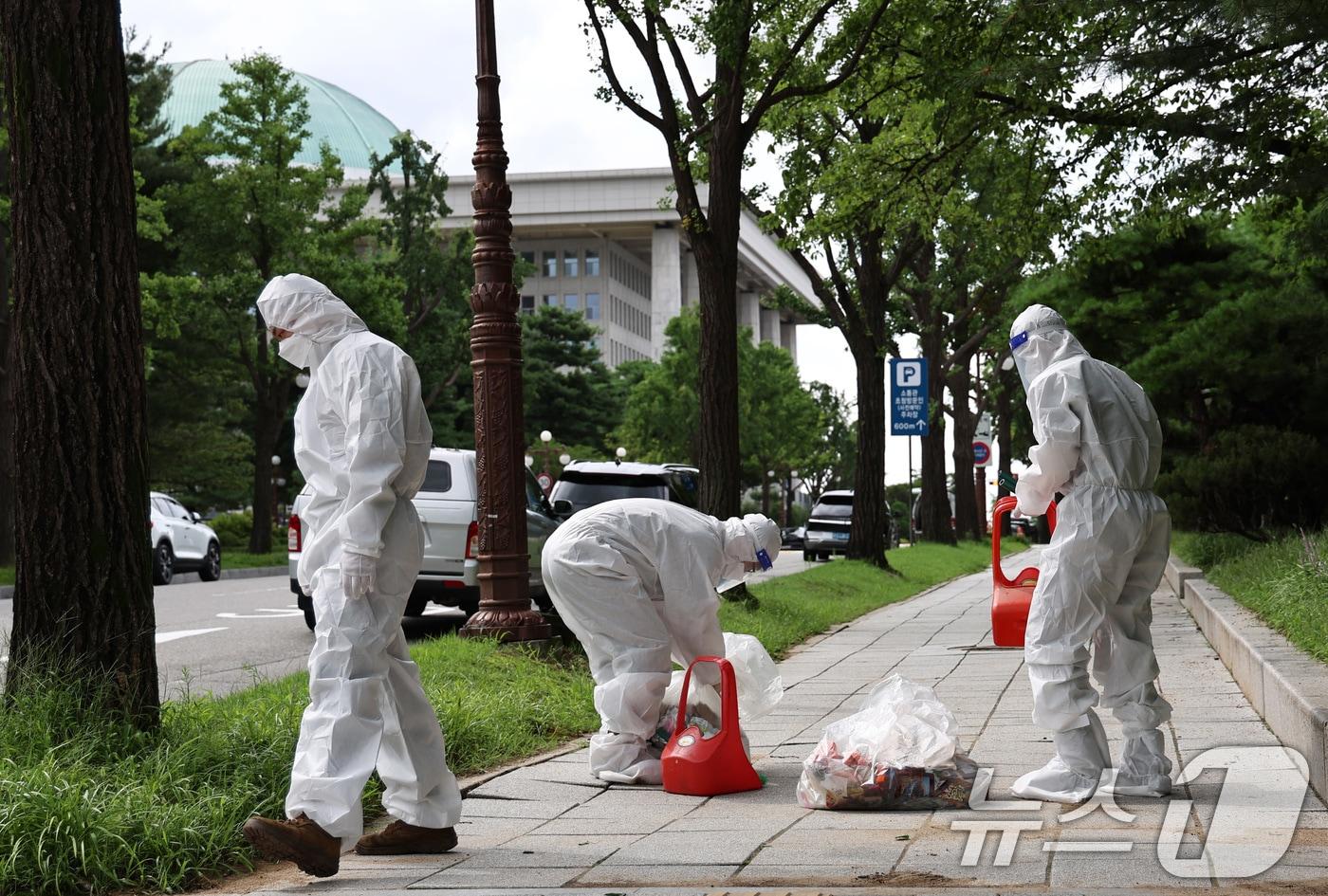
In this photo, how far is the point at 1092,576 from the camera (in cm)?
585

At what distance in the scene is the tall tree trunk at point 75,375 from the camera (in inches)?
246

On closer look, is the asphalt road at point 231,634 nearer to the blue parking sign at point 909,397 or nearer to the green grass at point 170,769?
the green grass at point 170,769

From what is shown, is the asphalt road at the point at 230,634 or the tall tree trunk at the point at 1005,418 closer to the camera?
the asphalt road at the point at 230,634

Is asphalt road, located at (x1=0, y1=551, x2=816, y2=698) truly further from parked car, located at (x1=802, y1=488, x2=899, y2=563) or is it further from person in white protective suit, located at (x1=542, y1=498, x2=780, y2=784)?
parked car, located at (x1=802, y1=488, x2=899, y2=563)

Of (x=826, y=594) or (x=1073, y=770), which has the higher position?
(x=1073, y=770)

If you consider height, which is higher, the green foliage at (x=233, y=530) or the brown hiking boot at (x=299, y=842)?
the brown hiking boot at (x=299, y=842)

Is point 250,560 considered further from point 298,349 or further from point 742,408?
point 742,408

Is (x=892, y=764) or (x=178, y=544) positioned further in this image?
(x=178, y=544)

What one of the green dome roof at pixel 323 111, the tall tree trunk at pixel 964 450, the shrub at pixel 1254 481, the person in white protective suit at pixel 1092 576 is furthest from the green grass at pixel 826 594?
the green dome roof at pixel 323 111

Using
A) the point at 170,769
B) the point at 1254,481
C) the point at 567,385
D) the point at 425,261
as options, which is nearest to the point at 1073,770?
the point at 170,769

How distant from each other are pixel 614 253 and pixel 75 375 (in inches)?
3775

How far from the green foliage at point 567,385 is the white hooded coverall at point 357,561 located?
6280cm

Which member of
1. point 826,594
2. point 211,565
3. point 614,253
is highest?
point 614,253

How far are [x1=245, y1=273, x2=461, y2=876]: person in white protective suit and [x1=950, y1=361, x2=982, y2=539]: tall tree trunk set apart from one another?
38.9 meters
